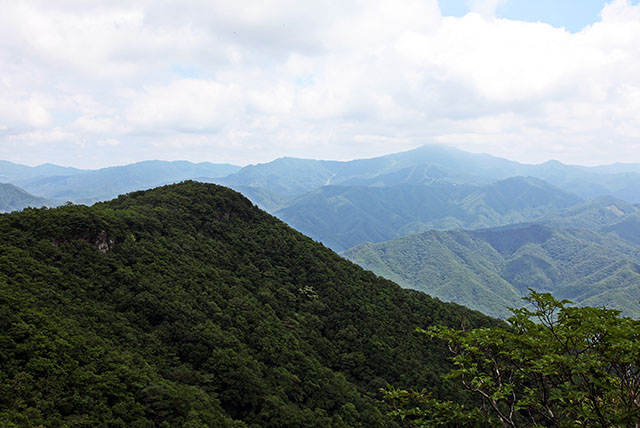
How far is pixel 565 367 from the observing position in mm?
9641

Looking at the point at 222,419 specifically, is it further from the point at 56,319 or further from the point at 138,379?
the point at 56,319

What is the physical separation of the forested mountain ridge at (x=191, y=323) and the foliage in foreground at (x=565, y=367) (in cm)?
190

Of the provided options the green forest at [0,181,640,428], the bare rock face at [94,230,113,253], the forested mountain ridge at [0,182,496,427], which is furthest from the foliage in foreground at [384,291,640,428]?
the bare rock face at [94,230,113,253]

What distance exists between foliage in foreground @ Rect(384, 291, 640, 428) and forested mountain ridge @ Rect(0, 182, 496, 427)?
1.90 meters

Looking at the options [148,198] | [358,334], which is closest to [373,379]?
[358,334]

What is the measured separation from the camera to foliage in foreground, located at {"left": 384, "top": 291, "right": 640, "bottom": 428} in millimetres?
8531

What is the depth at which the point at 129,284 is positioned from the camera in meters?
33.8

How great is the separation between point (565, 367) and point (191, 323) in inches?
1176

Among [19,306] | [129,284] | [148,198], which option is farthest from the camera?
[148,198]

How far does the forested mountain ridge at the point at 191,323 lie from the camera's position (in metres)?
20.5

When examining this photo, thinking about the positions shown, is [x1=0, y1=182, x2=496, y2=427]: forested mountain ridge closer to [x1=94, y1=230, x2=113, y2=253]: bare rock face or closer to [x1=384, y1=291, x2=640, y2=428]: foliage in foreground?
[x1=94, y1=230, x2=113, y2=253]: bare rock face

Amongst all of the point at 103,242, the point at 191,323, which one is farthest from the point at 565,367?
the point at 103,242

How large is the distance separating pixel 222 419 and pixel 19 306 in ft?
47.3

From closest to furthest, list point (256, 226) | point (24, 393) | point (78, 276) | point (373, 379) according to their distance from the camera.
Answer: point (24, 393), point (78, 276), point (373, 379), point (256, 226)
